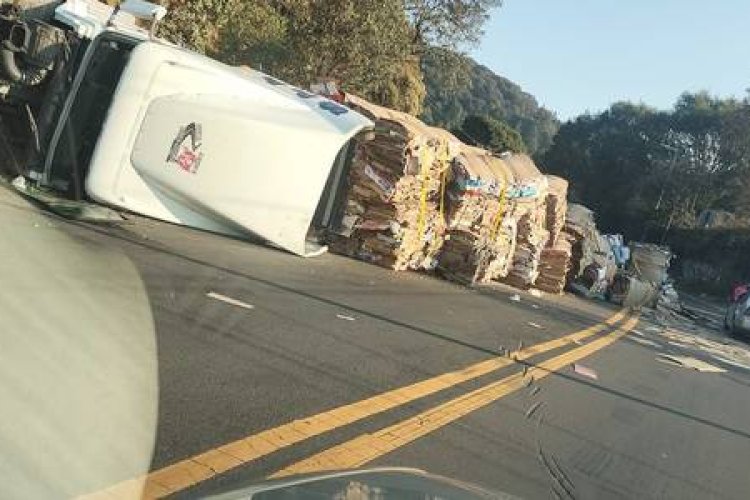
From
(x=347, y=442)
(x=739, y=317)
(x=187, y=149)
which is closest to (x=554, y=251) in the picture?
(x=739, y=317)

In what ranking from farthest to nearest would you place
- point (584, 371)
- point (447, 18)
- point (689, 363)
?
point (447, 18) < point (689, 363) < point (584, 371)

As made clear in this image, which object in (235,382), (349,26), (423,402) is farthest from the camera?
(349,26)

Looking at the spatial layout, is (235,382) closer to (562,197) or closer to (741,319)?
(562,197)

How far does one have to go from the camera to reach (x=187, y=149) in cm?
1088

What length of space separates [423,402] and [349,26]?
2169 cm

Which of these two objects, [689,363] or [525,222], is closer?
[689,363]

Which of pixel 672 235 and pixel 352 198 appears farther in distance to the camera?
pixel 672 235

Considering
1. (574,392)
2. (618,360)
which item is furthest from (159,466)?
(618,360)

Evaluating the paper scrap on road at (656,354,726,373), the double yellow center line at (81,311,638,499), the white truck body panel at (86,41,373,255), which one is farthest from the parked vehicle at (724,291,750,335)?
the double yellow center line at (81,311,638,499)

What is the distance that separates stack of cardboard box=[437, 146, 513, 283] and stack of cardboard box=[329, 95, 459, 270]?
3.00 ft

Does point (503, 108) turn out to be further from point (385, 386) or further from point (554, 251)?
point (385, 386)

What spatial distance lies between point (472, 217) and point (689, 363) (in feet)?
16.0

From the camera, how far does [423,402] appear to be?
23.7ft

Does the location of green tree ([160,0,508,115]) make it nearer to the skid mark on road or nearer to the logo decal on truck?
the logo decal on truck
